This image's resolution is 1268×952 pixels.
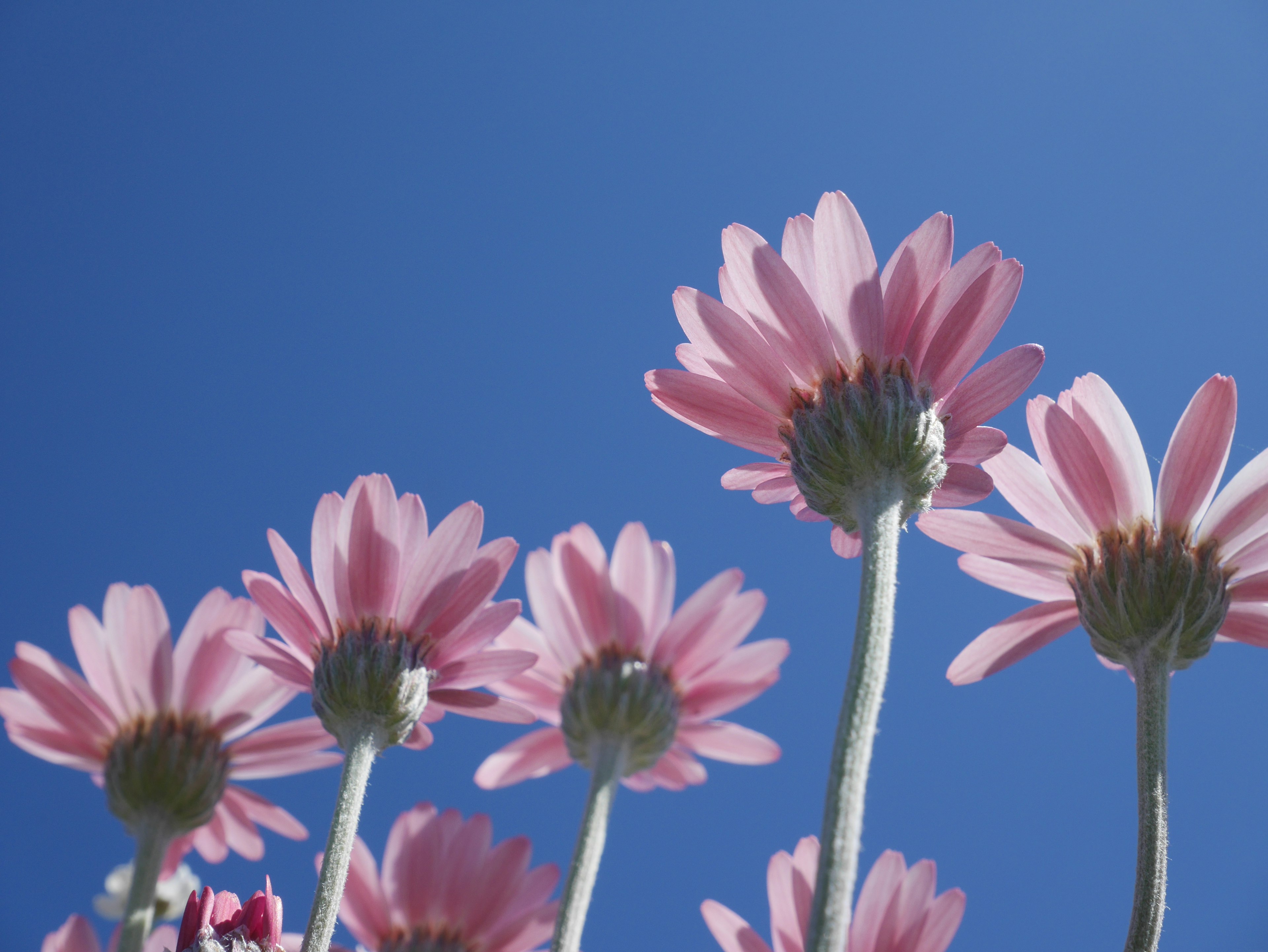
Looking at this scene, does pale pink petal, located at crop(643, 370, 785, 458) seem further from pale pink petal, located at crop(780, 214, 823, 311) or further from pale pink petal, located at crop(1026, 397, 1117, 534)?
pale pink petal, located at crop(1026, 397, 1117, 534)

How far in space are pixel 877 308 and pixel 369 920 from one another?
1623mm

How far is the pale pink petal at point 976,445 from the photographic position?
1.70 metres

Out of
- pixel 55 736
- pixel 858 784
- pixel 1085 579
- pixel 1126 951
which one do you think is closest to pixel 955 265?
pixel 1085 579

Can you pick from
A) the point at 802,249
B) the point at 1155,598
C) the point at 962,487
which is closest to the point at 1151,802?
the point at 1155,598

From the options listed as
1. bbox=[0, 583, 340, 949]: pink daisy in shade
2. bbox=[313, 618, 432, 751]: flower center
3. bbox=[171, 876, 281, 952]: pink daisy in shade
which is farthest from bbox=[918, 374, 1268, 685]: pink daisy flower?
bbox=[0, 583, 340, 949]: pink daisy in shade

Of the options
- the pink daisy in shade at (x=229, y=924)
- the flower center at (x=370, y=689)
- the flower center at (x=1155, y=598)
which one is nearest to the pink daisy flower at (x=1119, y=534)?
the flower center at (x=1155, y=598)

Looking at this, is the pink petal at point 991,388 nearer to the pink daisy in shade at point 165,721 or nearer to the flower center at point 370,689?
the flower center at point 370,689

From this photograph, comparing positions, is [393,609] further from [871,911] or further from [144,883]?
[871,911]

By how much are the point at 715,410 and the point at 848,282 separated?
326 mm

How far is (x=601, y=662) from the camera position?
7.22 ft

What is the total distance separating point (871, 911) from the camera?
5.93 feet

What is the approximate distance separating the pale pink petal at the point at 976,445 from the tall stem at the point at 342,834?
45.8 inches

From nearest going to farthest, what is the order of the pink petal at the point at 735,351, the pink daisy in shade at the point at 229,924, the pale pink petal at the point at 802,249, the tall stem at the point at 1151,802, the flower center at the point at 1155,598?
the tall stem at the point at 1151,802 → the pink daisy in shade at the point at 229,924 → the flower center at the point at 1155,598 → the pink petal at the point at 735,351 → the pale pink petal at the point at 802,249

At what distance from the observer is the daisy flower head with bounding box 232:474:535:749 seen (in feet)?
6.01
